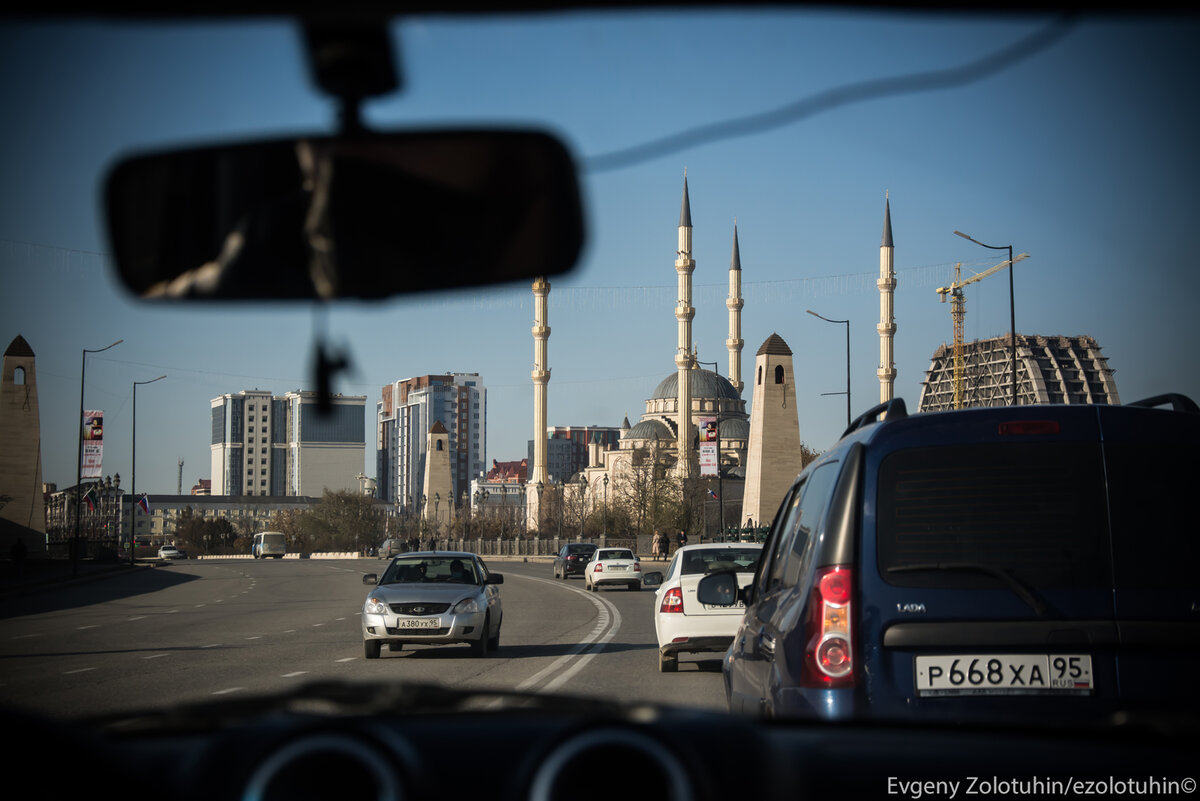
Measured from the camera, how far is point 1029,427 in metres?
4.88

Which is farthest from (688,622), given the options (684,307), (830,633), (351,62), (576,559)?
(684,307)

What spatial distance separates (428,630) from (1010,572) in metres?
11.7

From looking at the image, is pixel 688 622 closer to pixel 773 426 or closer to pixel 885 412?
pixel 885 412

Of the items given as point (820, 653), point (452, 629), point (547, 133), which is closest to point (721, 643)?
point (452, 629)

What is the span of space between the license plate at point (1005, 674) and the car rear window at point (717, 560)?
982 centimetres

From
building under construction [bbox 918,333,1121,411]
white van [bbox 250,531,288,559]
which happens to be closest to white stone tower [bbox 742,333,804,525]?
white van [bbox 250,531,288,559]

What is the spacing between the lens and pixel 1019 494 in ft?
15.7

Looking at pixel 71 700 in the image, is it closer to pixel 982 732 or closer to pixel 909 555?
pixel 909 555

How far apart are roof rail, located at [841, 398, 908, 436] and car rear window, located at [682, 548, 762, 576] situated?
28.1 feet

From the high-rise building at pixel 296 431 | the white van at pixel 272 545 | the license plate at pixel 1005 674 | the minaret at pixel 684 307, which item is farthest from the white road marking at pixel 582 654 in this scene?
the white van at pixel 272 545

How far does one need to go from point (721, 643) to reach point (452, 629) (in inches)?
148

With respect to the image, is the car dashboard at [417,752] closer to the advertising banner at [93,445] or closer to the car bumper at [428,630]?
the car bumper at [428,630]

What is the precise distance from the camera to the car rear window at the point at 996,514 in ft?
15.3

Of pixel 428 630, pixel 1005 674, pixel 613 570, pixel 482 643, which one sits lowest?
pixel 613 570
